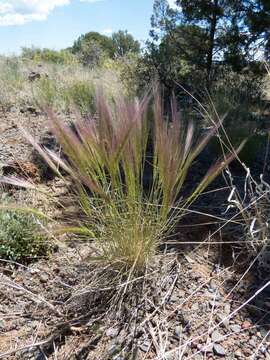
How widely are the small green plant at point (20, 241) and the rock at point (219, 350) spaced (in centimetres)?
93

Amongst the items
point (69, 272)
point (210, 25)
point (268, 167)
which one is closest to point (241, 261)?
point (69, 272)

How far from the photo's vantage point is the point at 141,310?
1.53 metres

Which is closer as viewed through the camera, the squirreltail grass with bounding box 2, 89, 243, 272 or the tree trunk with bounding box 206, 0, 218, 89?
the squirreltail grass with bounding box 2, 89, 243, 272

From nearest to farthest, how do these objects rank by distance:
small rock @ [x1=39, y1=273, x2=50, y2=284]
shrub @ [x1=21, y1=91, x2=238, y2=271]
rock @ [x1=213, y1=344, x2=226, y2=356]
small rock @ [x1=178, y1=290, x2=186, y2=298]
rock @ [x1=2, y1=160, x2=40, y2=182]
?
shrub @ [x1=21, y1=91, x2=238, y2=271], rock @ [x1=213, y1=344, x2=226, y2=356], small rock @ [x1=178, y1=290, x2=186, y2=298], small rock @ [x1=39, y1=273, x2=50, y2=284], rock @ [x1=2, y1=160, x2=40, y2=182]

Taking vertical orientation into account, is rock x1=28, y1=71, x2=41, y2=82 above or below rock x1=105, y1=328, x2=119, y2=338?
above

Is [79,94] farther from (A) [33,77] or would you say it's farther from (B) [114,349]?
(B) [114,349]

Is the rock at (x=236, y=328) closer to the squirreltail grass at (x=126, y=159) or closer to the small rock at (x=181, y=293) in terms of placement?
the small rock at (x=181, y=293)

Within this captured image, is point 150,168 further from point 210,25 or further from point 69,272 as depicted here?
point 210,25

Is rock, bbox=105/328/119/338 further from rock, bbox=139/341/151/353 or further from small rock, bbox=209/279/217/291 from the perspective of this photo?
small rock, bbox=209/279/217/291

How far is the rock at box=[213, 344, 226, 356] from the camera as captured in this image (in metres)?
1.35

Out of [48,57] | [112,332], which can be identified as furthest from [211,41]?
[48,57]

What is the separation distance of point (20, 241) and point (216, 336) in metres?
1.05

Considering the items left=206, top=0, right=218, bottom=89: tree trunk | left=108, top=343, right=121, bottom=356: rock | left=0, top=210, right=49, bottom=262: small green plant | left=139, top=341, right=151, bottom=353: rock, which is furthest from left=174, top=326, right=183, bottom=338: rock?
left=206, top=0, right=218, bottom=89: tree trunk

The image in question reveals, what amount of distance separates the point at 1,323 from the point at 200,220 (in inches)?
47.4
